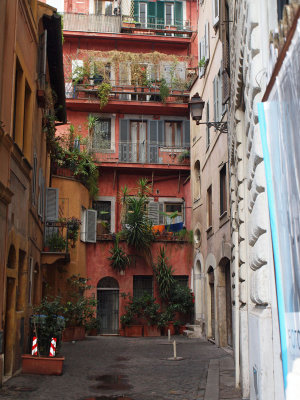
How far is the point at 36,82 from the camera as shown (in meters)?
13.2

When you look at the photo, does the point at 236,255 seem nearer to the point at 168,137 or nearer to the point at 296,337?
the point at 296,337

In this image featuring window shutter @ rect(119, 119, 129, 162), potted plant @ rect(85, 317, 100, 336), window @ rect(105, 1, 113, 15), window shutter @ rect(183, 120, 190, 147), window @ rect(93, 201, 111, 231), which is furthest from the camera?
window @ rect(105, 1, 113, 15)

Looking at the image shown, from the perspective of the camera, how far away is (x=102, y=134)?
83.4ft

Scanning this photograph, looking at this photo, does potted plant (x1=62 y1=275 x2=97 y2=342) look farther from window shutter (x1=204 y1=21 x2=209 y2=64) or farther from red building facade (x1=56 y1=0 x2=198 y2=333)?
window shutter (x1=204 y1=21 x2=209 y2=64)

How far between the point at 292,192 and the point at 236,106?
16.8 feet

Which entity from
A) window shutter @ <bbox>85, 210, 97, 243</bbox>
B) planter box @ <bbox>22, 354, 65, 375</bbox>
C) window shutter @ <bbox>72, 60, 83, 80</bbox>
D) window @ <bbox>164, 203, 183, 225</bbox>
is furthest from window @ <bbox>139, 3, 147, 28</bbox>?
planter box @ <bbox>22, 354, 65, 375</bbox>

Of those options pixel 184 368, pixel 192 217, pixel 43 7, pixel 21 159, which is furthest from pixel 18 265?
pixel 192 217

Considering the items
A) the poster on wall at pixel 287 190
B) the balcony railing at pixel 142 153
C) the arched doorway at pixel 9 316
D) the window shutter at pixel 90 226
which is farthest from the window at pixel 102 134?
the poster on wall at pixel 287 190

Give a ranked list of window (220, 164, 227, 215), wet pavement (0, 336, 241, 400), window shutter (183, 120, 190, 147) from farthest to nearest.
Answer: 1. window shutter (183, 120, 190, 147)
2. window (220, 164, 227, 215)
3. wet pavement (0, 336, 241, 400)

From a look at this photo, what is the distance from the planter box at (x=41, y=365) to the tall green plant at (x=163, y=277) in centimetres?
1177

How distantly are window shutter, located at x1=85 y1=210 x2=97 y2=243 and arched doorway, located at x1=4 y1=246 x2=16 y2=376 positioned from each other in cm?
1166

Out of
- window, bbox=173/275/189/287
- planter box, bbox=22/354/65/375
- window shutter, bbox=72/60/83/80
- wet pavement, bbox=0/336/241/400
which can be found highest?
window shutter, bbox=72/60/83/80

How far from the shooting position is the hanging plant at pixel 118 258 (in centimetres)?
2238

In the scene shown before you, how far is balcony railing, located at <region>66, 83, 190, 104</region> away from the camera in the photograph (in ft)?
83.0
